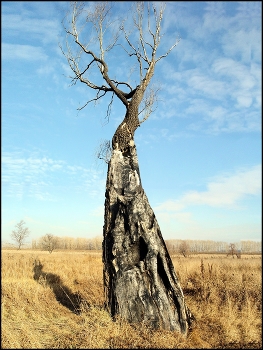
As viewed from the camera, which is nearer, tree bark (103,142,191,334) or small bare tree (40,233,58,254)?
tree bark (103,142,191,334)

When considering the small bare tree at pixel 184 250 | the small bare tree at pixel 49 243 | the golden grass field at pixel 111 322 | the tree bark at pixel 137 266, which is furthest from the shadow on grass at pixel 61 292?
the small bare tree at pixel 49 243

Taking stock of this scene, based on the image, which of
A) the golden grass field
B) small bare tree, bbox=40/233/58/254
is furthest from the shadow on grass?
small bare tree, bbox=40/233/58/254

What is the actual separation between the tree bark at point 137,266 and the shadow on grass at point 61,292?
1.58 metres

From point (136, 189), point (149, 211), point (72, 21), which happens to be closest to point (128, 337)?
point (149, 211)

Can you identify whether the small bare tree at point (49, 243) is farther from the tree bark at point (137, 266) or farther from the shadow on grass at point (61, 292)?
the tree bark at point (137, 266)

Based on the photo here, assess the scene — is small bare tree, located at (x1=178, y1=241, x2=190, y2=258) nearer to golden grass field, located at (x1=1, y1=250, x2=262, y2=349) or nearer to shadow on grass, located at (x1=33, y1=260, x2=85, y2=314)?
shadow on grass, located at (x1=33, y1=260, x2=85, y2=314)

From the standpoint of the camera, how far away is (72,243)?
117375 mm

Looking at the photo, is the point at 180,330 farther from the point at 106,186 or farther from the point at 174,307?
the point at 106,186

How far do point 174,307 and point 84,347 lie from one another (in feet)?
7.24

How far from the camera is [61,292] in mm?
10461

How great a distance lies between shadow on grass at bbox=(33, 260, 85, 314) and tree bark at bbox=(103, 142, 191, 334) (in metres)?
1.58

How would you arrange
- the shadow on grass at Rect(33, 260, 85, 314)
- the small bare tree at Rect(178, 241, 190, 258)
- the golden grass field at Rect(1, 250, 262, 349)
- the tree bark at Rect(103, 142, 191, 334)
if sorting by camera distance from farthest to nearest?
the small bare tree at Rect(178, 241, 190, 258)
the shadow on grass at Rect(33, 260, 85, 314)
the tree bark at Rect(103, 142, 191, 334)
the golden grass field at Rect(1, 250, 262, 349)

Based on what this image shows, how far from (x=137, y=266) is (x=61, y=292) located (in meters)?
4.86

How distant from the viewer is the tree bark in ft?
21.5
